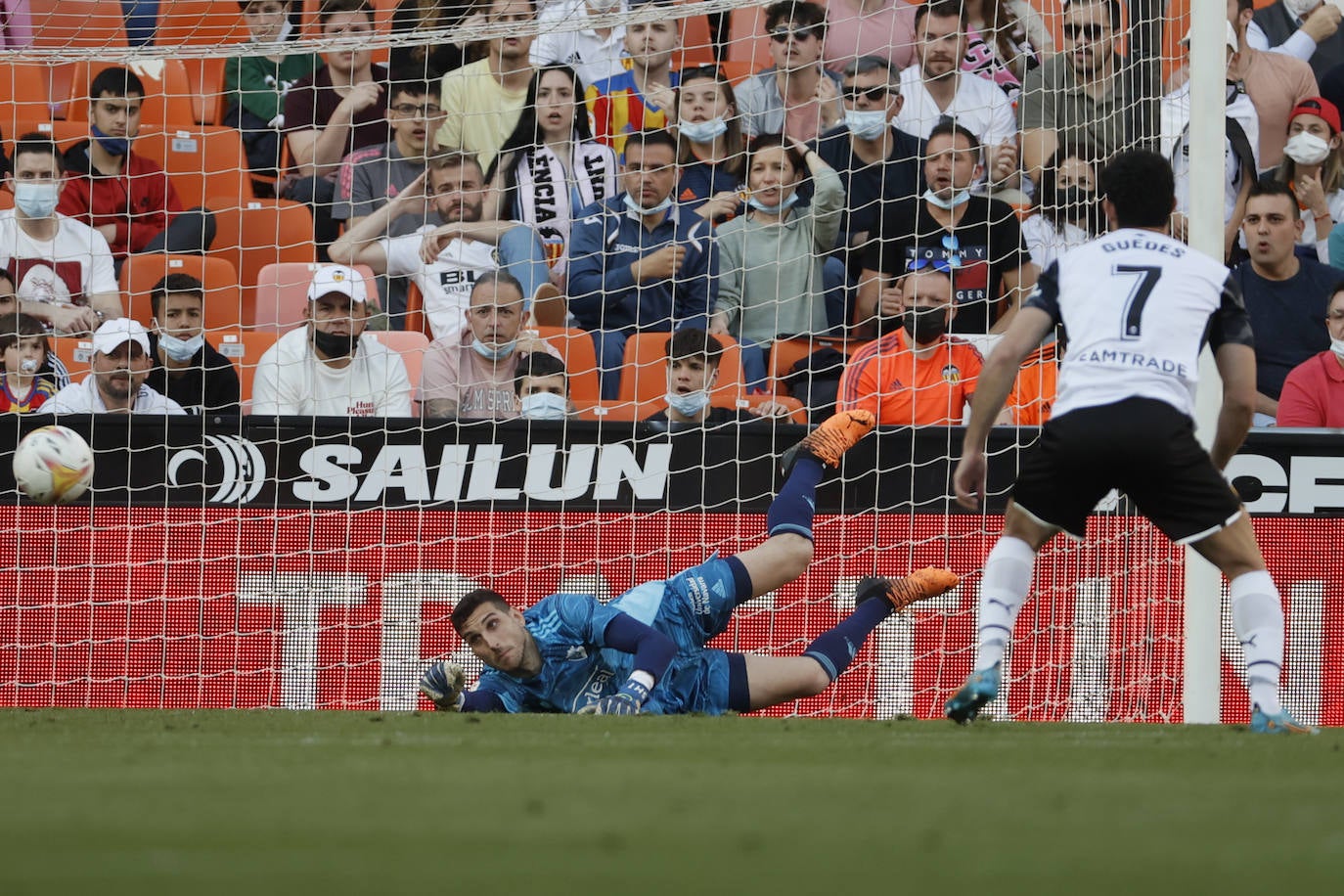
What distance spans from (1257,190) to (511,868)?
26.5ft

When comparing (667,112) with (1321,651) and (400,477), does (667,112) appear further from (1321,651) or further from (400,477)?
(1321,651)

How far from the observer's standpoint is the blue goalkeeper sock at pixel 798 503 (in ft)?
23.6

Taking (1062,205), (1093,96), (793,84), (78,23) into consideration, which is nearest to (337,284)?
(78,23)

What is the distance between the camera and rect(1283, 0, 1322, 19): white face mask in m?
11.4

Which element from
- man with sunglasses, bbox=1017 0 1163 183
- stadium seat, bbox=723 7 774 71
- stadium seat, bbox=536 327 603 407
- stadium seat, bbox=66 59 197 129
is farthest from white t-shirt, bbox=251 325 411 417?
stadium seat, bbox=723 7 774 71

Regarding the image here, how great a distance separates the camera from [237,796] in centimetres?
344

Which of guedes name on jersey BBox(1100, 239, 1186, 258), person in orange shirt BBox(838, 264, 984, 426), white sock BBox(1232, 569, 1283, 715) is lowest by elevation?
white sock BBox(1232, 569, 1283, 715)

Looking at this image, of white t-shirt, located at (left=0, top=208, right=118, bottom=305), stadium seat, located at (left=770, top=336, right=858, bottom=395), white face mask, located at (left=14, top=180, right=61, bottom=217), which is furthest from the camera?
white t-shirt, located at (left=0, top=208, right=118, bottom=305)

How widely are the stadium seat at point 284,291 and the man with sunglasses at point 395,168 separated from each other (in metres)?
0.43

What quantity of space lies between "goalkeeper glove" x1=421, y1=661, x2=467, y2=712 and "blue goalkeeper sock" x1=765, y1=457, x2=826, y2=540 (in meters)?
1.40

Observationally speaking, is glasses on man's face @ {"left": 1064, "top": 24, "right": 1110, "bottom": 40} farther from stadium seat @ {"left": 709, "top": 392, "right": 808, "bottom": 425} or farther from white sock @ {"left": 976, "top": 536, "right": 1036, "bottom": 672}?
white sock @ {"left": 976, "top": 536, "right": 1036, "bottom": 672}

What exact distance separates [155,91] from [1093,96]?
18.7 ft

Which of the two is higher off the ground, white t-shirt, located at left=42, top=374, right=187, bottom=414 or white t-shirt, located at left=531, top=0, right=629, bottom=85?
white t-shirt, located at left=531, top=0, right=629, bottom=85

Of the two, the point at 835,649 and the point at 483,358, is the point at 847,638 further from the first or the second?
the point at 483,358
